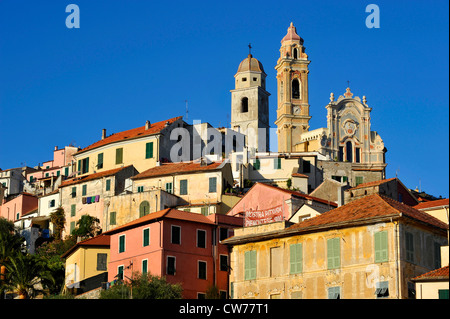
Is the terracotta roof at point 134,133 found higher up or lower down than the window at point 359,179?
higher up

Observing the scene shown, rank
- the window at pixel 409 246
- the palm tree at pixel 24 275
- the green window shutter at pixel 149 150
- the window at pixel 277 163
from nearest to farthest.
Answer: the window at pixel 409 246
the palm tree at pixel 24 275
the window at pixel 277 163
the green window shutter at pixel 149 150

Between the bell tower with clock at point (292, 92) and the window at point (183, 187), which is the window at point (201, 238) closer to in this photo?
the window at point (183, 187)

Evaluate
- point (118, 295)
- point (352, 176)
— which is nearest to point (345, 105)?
point (352, 176)

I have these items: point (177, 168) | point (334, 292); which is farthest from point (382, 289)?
point (177, 168)

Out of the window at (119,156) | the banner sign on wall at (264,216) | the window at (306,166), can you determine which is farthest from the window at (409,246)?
the window at (119,156)

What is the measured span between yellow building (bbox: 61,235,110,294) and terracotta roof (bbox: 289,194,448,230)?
17.9 metres

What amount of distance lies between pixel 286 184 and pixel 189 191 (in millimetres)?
10165

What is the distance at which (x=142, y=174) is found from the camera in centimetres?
7638

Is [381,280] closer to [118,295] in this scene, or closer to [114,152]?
[118,295]

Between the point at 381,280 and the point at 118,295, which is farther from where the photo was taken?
the point at 118,295

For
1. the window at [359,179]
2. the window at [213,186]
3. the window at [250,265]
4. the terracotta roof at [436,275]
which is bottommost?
the terracotta roof at [436,275]

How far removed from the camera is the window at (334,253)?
44.6 meters

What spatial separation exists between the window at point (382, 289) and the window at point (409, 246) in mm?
1685

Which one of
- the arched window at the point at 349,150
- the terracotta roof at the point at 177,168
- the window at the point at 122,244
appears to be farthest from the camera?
the arched window at the point at 349,150
